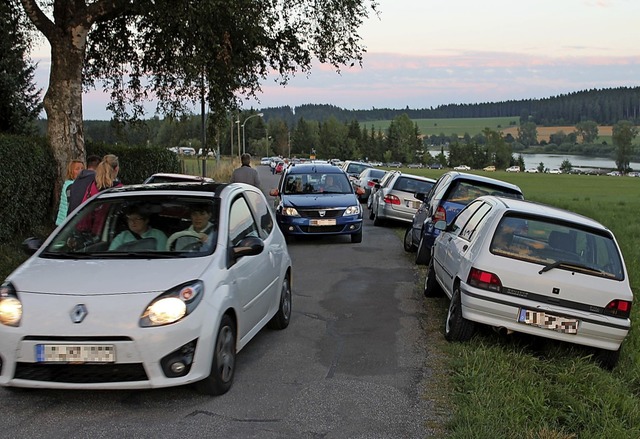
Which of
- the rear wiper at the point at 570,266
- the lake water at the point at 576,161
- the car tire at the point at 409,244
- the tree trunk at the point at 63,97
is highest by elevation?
the tree trunk at the point at 63,97

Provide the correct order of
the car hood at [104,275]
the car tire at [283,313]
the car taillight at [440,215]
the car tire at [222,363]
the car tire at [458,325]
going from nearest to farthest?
the car hood at [104,275] → the car tire at [222,363] → the car tire at [458,325] → the car tire at [283,313] → the car taillight at [440,215]

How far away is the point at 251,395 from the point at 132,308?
1.16m

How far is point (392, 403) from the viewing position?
196 inches

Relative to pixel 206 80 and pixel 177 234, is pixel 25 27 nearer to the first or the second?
pixel 206 80

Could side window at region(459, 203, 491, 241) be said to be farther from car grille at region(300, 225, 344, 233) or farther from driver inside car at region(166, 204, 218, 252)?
car grille at region(300, 225, 344, 233)

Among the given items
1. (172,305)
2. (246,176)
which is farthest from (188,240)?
(246,176)

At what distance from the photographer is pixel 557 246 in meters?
6.43

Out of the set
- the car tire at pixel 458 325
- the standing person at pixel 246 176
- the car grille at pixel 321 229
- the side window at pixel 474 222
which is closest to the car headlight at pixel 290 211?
the car grille at pixel 321 229

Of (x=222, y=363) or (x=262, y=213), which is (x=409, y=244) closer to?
(x=262, y=213)

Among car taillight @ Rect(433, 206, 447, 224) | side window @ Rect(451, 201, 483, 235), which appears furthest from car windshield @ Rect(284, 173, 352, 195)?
side window @ Rect(451, 201, 483, 235)

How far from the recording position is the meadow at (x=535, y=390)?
4547mm

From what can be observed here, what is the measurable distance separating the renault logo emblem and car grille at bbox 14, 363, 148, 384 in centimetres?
30

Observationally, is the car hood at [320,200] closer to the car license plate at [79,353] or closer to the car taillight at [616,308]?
the car taillight at [616,308]

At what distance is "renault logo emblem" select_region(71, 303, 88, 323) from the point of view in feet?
14.6
